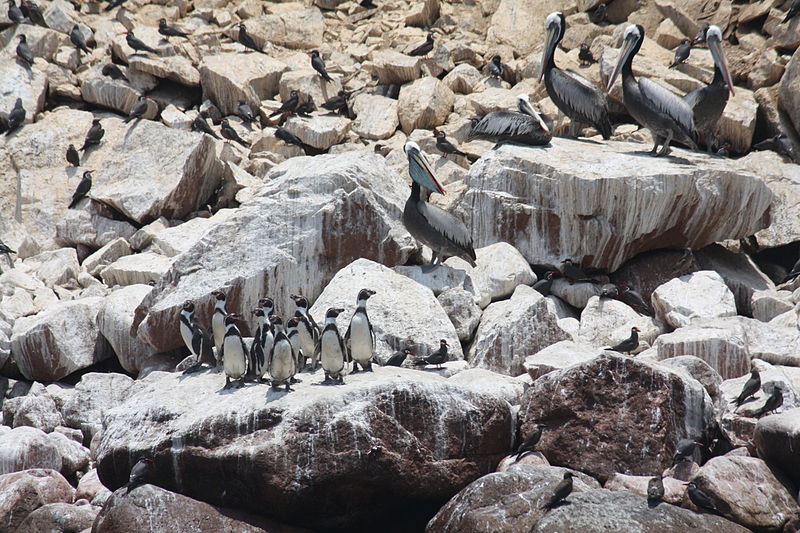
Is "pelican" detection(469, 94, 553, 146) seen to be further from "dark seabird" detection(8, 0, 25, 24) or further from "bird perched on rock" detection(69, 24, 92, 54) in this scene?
"dark seabird" detection(8, 0, 25, 24)

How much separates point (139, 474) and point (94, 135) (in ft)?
38.6

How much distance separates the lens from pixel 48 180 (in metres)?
18.3

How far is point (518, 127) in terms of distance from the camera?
14.9 meters

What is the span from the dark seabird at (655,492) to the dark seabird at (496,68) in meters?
14.1

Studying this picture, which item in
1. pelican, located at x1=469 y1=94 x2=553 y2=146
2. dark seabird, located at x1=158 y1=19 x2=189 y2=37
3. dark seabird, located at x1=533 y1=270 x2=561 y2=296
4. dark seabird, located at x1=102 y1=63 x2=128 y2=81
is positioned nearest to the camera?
dark seabird, located at x1=533 y1=270 x2=561 y2=296

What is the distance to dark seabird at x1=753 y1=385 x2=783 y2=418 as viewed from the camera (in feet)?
30.7

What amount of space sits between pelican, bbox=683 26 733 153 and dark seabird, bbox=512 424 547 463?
8006 mm

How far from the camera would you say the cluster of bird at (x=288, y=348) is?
914cm

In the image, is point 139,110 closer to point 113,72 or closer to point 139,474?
point 113,72

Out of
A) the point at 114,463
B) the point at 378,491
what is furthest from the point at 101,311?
the point at 378,491

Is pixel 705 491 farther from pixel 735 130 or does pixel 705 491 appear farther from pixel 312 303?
pixel 735 130

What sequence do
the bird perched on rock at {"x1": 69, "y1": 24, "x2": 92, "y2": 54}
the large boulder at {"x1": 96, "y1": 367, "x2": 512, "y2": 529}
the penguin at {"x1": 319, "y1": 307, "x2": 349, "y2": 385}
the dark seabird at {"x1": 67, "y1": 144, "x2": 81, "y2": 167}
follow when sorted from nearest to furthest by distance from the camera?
the large boulder at {"x1": 96, "y1": 367, "x2": 512, "y2": 529} → the penguin at {"x1": 319, "y1": 307, "x2": 349, "y2": 385} → the dark seabird at {"x1": 67, "y1": 144, "x2": 81, "y2": 167} → the bird perched on rock at {"x1": 69, "y1": 24, "x2": 92, "y2": 54}

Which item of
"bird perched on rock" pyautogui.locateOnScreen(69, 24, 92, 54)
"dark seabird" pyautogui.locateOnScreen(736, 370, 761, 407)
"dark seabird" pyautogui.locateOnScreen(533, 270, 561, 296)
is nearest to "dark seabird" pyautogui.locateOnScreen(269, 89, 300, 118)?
"bird perched on rock" pyautogui.locateOnScreen(69, 24, 92, 54)

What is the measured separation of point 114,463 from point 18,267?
8.16 metres
